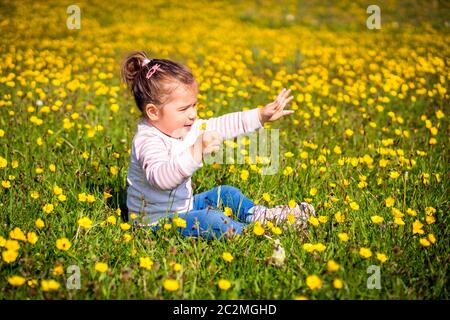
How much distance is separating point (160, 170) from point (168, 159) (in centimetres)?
20

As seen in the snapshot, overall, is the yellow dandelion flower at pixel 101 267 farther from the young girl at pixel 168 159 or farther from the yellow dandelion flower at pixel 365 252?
the yellow dandelion flower at pixel 365 252

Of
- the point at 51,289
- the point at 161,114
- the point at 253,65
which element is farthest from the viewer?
the point at 253,65

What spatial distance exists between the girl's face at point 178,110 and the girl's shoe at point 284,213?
62cm

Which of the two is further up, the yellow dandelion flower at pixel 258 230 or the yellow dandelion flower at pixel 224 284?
the yellow dandelion flower at pixel 258 230

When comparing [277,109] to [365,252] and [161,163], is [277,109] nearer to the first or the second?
[161,163]

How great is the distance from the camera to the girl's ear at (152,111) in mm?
2639

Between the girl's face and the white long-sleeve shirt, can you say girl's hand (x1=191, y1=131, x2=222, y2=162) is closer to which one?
the white long-sleeve shirt

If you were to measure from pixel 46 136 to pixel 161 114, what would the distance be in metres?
1.40

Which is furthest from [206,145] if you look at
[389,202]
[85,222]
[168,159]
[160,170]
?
[389,202]

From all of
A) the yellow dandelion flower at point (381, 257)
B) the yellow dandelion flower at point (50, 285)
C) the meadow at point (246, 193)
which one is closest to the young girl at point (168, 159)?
the meadow at point (246, 193)

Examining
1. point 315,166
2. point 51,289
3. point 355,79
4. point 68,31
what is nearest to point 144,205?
point 51,289

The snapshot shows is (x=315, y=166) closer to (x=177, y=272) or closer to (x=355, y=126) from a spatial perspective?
(x=355, y=126)

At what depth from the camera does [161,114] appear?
264 centimetres

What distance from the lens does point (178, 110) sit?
8.59ft
